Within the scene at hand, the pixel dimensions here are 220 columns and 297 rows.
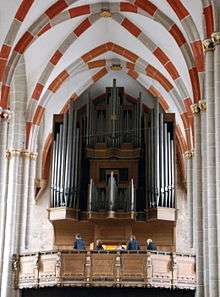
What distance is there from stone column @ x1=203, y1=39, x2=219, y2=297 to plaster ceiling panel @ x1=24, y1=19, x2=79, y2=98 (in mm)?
7959

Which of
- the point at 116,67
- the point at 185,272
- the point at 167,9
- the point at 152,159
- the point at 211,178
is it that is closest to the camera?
the point at 211,178

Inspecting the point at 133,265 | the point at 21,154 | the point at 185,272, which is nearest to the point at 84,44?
the point at 21,154

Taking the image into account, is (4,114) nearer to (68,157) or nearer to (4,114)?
(4,114)

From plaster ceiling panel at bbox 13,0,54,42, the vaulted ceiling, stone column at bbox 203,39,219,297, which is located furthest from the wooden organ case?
stone column at bbox 203,39,219,297

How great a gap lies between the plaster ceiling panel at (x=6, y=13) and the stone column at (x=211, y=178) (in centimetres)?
617

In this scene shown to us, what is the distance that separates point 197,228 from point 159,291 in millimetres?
2666

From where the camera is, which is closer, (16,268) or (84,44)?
(16,268)

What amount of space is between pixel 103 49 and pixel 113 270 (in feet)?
30.9

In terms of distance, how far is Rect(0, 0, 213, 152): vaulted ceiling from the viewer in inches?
796

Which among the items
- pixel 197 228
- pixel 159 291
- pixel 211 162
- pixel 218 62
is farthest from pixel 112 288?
pixel 218 62

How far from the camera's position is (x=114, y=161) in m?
23.6

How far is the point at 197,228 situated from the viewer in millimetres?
19094

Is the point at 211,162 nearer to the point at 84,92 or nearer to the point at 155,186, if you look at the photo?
the point at 155,186

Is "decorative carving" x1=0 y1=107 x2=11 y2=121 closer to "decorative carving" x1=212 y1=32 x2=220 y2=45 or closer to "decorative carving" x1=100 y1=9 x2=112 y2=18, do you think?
"decorative carving" x1=100 y1=9 x2=112 y2=18
